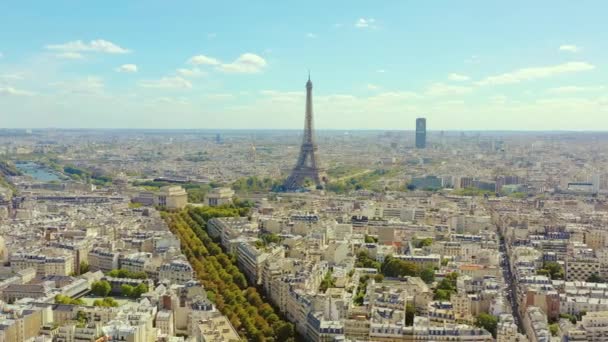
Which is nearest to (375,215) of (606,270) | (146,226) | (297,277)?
(146,226)

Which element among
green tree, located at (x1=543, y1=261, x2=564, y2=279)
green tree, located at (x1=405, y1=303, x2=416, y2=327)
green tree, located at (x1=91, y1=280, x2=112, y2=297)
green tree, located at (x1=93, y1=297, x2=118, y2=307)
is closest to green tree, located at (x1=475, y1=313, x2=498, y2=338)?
green tree, located at (x1=405, y1=303, x2=416, y2=327)

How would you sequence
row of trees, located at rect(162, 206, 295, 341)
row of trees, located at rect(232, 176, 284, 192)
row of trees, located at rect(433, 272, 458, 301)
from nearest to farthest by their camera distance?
row of trees, located at rect(162, 206, 295, 341) → row of trees, located at rect(433, 272, 458, 301) → row of trees, located at rect(232, 176, 284, 192)

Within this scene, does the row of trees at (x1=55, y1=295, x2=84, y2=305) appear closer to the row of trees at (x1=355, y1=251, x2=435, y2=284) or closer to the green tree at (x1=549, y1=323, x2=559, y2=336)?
the row of trees at (x1=355, y1=251, x2=435, y2=284)

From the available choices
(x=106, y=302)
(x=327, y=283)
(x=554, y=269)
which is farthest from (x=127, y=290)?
(x=554, y=269)

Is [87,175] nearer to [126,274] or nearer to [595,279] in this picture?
[126,274]

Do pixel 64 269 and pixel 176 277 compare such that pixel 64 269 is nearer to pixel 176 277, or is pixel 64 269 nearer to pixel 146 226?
pixel 176 277

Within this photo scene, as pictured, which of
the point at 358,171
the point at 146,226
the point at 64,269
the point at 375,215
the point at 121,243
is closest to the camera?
the point at 64,269

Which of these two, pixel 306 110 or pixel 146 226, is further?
pixel 306 110
